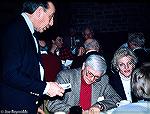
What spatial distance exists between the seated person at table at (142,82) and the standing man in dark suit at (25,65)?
2.33 feet

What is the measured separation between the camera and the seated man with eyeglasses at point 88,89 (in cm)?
311

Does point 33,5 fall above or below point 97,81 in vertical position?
above

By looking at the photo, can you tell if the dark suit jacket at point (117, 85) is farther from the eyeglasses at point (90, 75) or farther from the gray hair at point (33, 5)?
the gray hair at point (33, 5)

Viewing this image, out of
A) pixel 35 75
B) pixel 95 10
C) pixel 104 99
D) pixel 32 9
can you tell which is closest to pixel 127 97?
pixel 104 99

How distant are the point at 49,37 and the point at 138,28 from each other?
2.48 metres

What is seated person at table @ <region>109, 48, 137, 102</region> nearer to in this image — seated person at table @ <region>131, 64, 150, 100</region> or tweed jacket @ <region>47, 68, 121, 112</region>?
tweed jacket @ <region>47, 68, 121, 112</region>

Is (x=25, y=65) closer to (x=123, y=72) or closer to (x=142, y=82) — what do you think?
(x=142, y=82)

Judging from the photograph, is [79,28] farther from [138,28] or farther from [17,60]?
[17,60]

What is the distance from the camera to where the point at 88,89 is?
3.38m

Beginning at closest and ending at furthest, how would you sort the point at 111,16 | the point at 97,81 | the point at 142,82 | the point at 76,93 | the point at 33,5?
the point at 142,82, the point at 33,5, the point at 76,93, the point at 97,81, the point at 111,16

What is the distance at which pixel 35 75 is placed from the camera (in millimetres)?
2791

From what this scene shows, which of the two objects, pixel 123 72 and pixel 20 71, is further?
pixel 123 72

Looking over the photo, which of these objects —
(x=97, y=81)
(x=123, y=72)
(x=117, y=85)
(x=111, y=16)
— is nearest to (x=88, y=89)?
(x=97, y=81)

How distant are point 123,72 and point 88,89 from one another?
0.66 m
